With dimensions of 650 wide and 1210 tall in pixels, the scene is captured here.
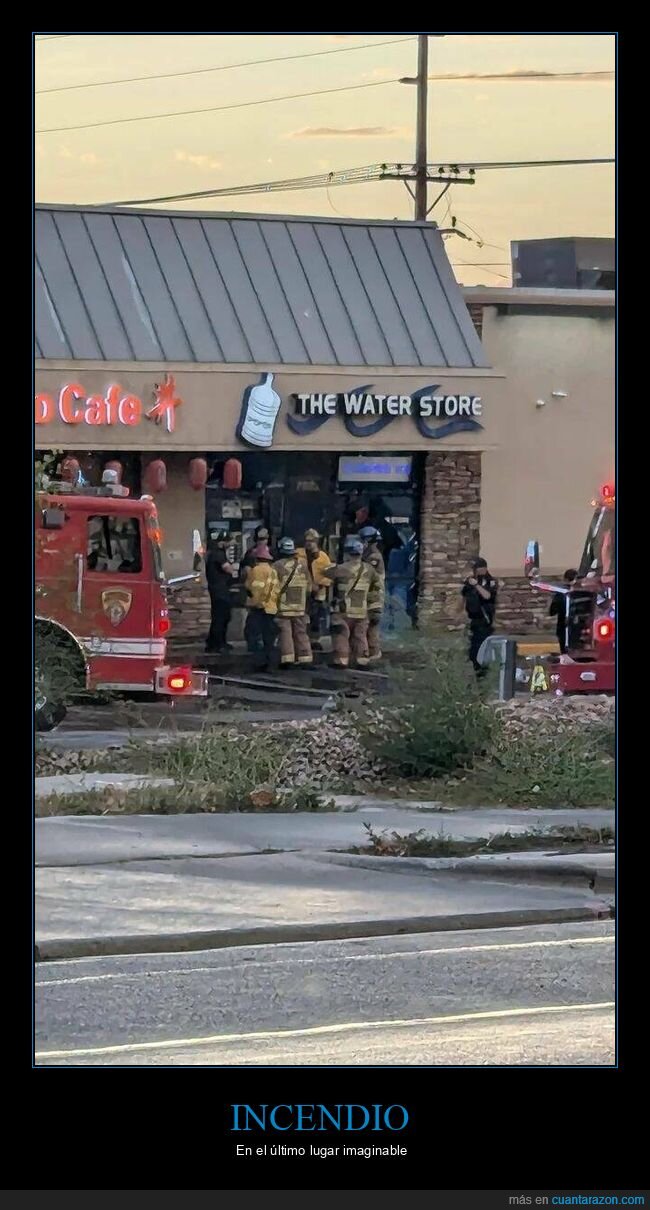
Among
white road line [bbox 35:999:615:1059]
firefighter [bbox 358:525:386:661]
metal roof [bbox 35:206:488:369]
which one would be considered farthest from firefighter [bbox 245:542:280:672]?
white road line [bbox 35:999:615:1059]

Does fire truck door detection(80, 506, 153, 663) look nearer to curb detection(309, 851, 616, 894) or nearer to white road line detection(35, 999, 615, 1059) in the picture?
curb detection(309, 851, 616, 894)

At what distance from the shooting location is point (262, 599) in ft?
29.9

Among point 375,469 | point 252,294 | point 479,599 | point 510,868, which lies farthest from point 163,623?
point 510,868

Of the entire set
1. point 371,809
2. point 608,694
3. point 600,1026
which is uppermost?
point 608,694

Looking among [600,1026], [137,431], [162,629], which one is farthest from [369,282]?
[600,1026]

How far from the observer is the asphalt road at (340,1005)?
6.89 m

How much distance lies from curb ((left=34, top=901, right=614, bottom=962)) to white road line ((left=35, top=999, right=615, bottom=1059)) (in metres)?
0.84

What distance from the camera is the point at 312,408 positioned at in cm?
915

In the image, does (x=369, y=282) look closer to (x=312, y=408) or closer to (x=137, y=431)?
(x=312, y=408)

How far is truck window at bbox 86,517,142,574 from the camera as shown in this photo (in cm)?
930

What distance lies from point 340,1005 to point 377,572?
2.65 m

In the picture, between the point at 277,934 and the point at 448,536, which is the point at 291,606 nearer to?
the point at 448,536

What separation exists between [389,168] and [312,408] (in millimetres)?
1470

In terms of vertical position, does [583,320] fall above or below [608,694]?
above
